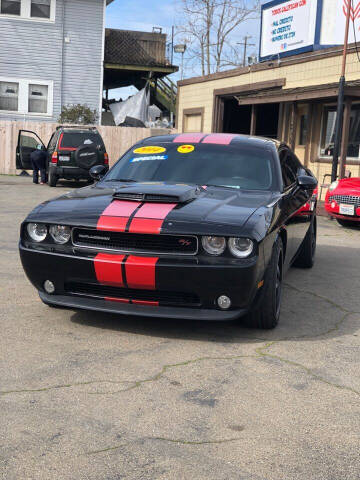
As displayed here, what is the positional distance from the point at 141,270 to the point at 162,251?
0.63 feet

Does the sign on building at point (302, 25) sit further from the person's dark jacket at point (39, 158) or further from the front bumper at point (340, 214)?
the person's dark jacket at point (39, 158)

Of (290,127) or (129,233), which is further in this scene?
(290,127)

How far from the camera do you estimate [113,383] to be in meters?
3.55

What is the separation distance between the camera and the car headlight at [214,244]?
161 inches

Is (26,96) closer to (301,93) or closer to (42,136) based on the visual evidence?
(42,136)

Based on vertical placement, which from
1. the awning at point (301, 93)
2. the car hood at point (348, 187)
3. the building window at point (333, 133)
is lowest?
the car hood at point (348, 187)

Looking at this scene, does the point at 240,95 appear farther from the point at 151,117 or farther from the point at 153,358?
the point at 153,358

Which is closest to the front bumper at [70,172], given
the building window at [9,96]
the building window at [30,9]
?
the building window at [9,96]

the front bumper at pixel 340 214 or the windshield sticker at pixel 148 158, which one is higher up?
the windshield sticker at pixel 148 158

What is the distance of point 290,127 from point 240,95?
2.57 metres

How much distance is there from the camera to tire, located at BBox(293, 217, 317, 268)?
7094 millimetres

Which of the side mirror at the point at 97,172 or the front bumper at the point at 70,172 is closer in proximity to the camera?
the side mirror at the point at 97,172

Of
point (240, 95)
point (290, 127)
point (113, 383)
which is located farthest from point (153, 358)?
point (240, 95)

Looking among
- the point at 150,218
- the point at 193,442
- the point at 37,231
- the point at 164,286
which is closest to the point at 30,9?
the point at 37,231
